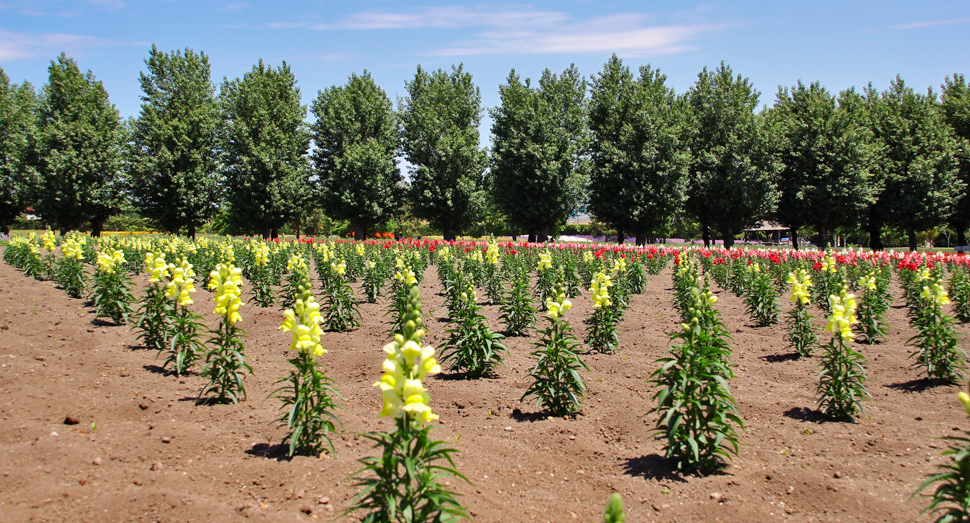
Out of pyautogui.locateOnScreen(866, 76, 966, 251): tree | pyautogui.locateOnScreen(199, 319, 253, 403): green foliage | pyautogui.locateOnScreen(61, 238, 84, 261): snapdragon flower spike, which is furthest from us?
pyautogui.locateOnScreen(866, 76, 966, 251): tree

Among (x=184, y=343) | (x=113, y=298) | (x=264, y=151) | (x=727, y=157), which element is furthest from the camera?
(x=264, y=151)

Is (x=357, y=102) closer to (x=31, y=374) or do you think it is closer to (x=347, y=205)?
(x=347, y=205)

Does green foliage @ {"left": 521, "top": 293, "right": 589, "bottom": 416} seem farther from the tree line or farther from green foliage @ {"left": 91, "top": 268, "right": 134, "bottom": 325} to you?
the tree line

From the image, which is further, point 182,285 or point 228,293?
point 182,285

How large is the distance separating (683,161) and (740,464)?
31302 mm

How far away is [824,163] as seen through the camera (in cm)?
3278

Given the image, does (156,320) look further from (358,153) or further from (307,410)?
(358,153)

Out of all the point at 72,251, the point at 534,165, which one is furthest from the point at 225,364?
the point at 534,165

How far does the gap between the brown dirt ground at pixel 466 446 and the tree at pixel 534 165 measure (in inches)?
1097

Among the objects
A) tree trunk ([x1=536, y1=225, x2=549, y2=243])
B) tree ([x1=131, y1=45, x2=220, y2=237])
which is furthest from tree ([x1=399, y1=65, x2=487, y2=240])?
tree ([x1=131, y1=45, x2=220, y2=237])

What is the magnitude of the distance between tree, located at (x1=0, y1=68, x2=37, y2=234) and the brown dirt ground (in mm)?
37955

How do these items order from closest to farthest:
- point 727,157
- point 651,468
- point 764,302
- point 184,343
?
point 651,468 < point 184,343 < point 764,302 < point 727,157

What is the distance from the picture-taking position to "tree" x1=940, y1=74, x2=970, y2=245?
35.6 m

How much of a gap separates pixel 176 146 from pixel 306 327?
38.6 metres
